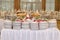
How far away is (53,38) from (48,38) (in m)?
0.11

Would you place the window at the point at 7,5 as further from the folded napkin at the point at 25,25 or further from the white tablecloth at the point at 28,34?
the white tablecloth at the point at 28,34

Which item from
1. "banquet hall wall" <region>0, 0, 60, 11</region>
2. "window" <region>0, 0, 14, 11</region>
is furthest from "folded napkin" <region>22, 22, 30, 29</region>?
"window" <region>0, 0, 14, 11</region>

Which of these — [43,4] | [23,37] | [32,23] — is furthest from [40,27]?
[43,4]

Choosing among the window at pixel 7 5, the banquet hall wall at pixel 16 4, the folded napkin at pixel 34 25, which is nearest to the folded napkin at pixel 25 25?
the folded napkin at pixel 34 25

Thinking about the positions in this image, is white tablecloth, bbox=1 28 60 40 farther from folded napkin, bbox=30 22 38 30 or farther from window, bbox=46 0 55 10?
window, bbox=46 0 55 10

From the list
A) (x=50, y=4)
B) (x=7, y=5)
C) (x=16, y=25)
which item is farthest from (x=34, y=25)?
(x=7, y=5)

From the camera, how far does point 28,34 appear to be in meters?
3.41

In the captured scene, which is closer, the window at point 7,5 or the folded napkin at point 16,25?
the folded napkin at point 16,25

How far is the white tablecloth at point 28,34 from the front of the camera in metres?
3.42

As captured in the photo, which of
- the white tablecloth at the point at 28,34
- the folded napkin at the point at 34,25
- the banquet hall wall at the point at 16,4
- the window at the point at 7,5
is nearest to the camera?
the white tablecloth at the point at 28,34

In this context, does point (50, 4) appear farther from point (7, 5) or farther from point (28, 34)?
point (28, 34)

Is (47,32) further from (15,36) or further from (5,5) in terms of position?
(5,5)

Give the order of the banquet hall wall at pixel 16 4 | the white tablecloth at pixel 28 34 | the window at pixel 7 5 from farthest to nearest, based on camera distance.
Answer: the window at pixel 7 5
the banquet hall wall at pixel 16 4
the white tablecloth at pixel 28 34

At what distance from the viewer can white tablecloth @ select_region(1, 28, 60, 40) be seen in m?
3.42
